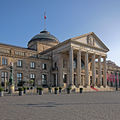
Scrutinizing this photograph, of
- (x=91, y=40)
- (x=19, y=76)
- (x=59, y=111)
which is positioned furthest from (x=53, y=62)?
(x=59, y=111)

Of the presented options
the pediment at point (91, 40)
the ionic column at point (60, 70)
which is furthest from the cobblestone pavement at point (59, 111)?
the pediment at point (91, 40)

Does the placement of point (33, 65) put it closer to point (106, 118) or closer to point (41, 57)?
point (41, 57)

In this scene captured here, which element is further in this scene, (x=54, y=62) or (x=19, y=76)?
(x=54, y=62)

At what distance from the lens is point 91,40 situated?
52.7 metres

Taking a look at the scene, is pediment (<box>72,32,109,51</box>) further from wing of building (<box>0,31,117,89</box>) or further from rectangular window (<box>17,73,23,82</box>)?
rectangular window (<box>17,73,23,82</box>)

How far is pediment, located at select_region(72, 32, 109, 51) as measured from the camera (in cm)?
4924

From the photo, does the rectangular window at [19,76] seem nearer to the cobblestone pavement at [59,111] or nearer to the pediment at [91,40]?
the pediment at [91,40]

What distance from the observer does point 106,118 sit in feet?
26.9

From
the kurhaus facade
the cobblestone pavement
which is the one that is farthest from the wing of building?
the cobblestone pavement

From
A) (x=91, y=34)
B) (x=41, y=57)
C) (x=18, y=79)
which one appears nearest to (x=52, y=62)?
(x=41, y=57)

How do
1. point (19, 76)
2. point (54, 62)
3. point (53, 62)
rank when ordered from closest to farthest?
point (19, 76)
point (54, 62)
point (53, 62)

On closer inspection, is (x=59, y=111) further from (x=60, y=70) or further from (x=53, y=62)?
(x=53, y=62)

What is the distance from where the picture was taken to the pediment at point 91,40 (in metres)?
49.2

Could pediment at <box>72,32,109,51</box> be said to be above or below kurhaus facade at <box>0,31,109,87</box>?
above
